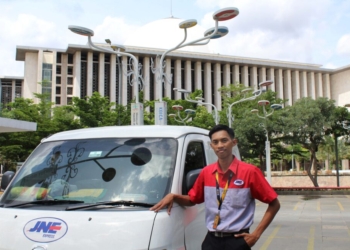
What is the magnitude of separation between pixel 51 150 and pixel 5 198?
610 millimetres

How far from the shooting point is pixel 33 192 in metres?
3.46

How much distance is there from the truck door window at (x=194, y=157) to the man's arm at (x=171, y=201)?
0.23 metres

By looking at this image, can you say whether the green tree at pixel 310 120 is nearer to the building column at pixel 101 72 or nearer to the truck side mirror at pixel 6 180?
the truck side mirror at pixel 6 180

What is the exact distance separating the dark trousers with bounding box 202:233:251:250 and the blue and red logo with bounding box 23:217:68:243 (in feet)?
3.46

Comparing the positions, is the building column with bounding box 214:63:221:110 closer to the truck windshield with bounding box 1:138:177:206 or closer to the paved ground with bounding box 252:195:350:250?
the paved ground with bounding box 252:195:350:250

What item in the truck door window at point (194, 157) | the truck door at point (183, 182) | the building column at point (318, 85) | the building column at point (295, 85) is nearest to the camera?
the truck door at point (183, 182)

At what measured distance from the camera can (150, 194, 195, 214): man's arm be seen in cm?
302

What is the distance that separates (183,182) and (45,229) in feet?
3.97

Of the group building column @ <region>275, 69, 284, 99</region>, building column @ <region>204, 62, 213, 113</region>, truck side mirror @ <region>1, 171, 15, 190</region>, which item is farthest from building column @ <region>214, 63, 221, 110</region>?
truck side mirror @ <region>1, 171, 15, 190</region>

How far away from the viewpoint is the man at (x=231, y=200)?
113 inches

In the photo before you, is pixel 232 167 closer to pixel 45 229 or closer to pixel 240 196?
pixel 240 196

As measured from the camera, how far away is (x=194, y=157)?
3.93 metres

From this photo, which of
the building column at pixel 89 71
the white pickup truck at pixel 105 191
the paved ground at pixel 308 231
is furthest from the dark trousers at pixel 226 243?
the building column at pixel 89 71

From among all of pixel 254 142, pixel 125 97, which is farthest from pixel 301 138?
pixel 125 97
